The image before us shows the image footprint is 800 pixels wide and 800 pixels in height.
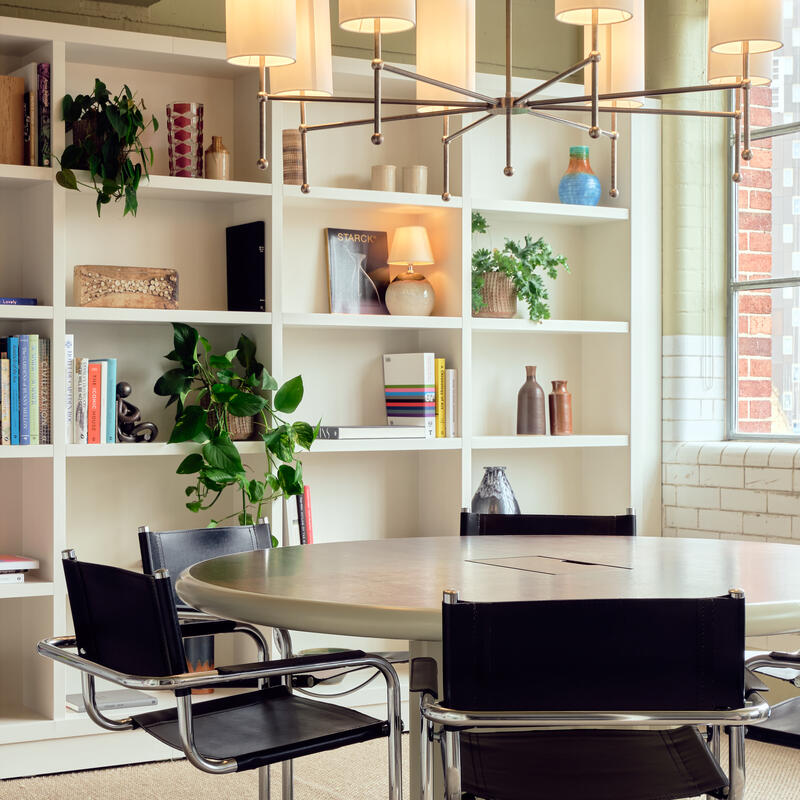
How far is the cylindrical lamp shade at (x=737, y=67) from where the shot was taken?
2758mm

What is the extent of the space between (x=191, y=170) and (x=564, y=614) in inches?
114

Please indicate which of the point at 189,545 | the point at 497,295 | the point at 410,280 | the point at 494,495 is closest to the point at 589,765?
the point at 189,545

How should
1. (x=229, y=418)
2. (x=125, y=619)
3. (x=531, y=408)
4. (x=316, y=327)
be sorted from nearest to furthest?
(x=125, y=619)
(x=229, y=418)
(x=316, y=327)
(x=531, y=408)

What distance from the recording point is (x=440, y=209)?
15.5ft

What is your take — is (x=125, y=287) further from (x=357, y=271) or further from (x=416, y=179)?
(x=416, y=179)

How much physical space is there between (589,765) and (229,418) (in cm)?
246

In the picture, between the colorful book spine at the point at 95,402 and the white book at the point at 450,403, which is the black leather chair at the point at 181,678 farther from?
the white book at the point at 450,403

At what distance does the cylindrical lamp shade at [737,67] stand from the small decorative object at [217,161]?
6.56 feet

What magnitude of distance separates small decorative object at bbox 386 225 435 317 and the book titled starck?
19 centimetres

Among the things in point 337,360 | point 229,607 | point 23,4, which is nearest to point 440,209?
point 337,360

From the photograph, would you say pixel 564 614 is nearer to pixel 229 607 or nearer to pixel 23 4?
pixel 229 607

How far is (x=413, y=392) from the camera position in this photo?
15.4 feet

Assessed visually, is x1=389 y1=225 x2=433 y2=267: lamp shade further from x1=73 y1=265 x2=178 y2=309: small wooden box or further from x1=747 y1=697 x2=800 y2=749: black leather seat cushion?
x1=747 y1=697 x2=800 y2=749: black leather seat cushion

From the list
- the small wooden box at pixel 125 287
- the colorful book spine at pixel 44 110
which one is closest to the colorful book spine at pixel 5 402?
the small wooden box at pixel 125 287
